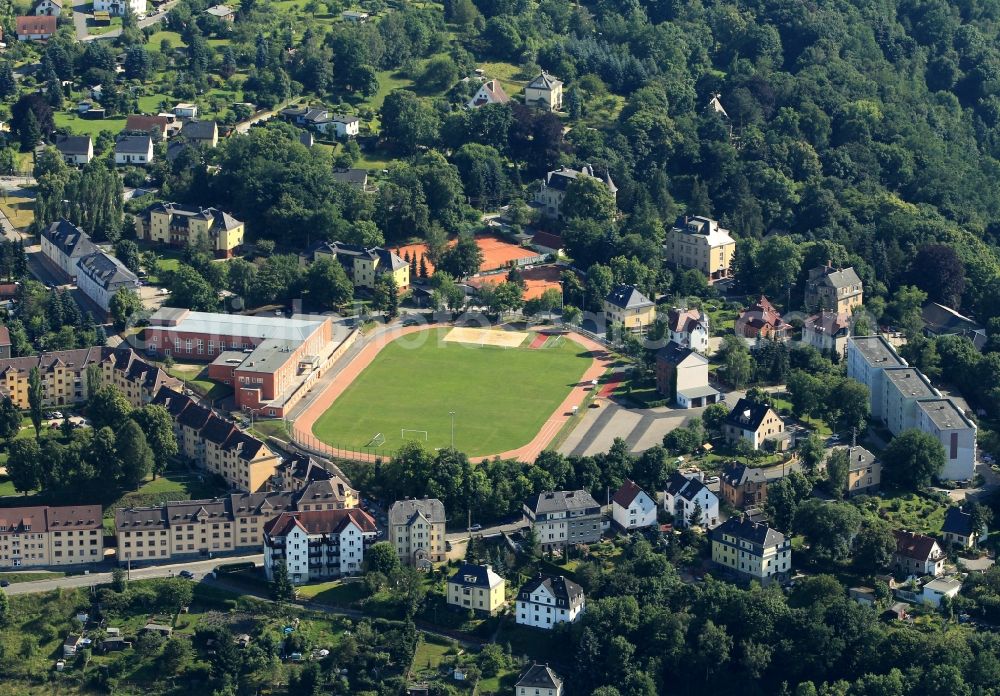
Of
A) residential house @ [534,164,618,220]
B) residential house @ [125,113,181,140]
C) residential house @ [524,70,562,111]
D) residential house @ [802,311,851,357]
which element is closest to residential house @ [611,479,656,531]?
residential house @ [802,311,851,357]

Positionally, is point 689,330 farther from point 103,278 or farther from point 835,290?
point 103,278

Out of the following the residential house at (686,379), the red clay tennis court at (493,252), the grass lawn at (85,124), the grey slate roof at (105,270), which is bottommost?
the red clay tennis court at (493,252)

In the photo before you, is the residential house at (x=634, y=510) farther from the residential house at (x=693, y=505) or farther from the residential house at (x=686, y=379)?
the residential house at (x=686, y=379)

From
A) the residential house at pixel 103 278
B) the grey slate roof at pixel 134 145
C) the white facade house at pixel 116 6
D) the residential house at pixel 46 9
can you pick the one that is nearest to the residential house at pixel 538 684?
the residential house at pixel 103 278

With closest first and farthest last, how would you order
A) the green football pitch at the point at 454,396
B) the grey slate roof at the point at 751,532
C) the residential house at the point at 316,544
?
the grey slate roof at the point at 751,532, the residential house at the point at 316,544, the green football pitch at the point at 454,396

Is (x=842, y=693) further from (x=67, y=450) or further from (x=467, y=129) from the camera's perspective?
(x=467, y=129)

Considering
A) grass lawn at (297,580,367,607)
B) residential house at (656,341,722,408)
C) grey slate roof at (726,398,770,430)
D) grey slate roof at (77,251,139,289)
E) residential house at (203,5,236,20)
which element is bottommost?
grass lawn at (297,580,367,607)

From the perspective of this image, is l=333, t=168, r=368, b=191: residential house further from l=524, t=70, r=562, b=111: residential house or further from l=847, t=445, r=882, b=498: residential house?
l=847, t=445, r=882, b=498: residential house
